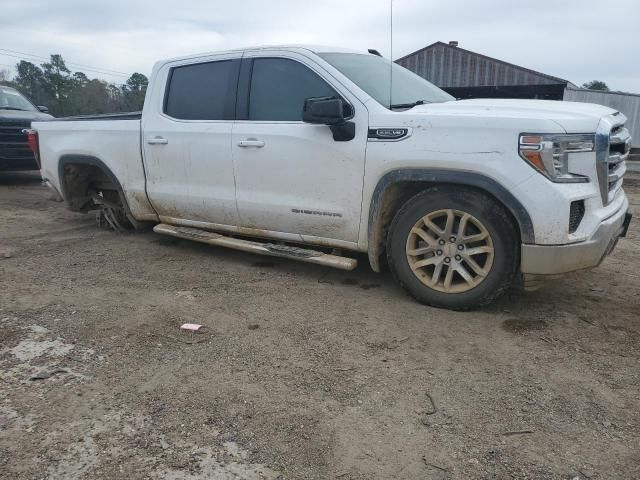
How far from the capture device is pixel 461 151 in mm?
3395

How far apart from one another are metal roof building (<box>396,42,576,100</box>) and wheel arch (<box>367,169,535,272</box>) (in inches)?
660

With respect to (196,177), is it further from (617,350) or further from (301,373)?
(617,350)

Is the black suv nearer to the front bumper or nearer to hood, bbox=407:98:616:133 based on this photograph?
hood, bbox=407:98:616:133

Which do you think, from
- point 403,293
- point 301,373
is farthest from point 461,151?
point 301,373

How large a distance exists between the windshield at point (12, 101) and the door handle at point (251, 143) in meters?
7.91

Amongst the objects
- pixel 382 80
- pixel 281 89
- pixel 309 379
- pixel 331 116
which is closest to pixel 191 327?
pixel 309 379

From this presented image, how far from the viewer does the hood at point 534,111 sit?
3178 mm

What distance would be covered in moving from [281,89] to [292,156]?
0.61 metres

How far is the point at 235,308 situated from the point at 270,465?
1781 millimetres

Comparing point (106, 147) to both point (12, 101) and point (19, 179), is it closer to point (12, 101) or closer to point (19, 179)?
point (12, 101)

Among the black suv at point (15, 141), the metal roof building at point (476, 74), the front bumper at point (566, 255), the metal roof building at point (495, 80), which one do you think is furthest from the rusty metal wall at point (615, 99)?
the front bumper at point (566, 255)

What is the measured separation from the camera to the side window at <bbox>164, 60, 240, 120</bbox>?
15.1 ft

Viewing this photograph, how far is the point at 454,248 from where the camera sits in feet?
11.8

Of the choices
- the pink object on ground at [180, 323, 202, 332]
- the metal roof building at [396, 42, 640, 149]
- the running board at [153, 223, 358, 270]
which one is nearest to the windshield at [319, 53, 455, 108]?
the running board at [153, 223, 358, 270]
